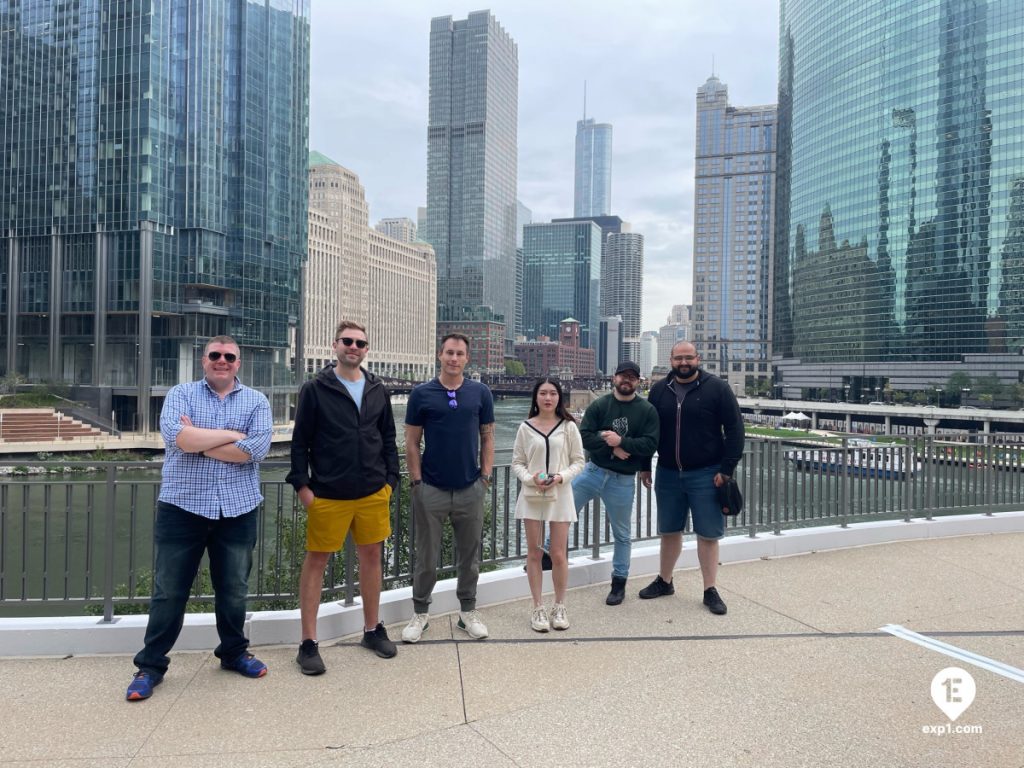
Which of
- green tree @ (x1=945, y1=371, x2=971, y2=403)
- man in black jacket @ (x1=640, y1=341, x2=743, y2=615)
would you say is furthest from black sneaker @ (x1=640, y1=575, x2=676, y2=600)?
green tree @ (x1=945, y1=371, x2=971, y2=403)

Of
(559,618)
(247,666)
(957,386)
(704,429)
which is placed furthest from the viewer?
(957,386)

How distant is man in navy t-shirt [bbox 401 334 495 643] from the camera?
14.7 ft

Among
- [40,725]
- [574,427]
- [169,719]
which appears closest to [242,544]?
[169,719]

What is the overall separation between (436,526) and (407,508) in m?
2.21

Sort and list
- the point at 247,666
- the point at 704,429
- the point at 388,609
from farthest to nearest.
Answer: the point at 704,429, the point at 388,609, the point at 247,666

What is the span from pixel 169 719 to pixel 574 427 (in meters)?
2.93

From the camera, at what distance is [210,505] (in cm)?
375

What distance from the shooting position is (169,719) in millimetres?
3371

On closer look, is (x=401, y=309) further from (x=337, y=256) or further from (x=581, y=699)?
(x=581, y=699)

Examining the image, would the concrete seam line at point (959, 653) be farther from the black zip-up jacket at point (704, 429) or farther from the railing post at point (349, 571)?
the railing post at point (349, 571)

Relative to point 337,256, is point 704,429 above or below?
below

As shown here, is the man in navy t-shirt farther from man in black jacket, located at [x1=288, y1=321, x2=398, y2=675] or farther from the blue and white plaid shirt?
the blue and white plaid shirt

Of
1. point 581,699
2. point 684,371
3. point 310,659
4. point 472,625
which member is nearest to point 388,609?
point 472,625

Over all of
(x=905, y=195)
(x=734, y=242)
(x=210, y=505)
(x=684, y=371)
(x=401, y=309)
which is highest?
(x=734, y=242)
